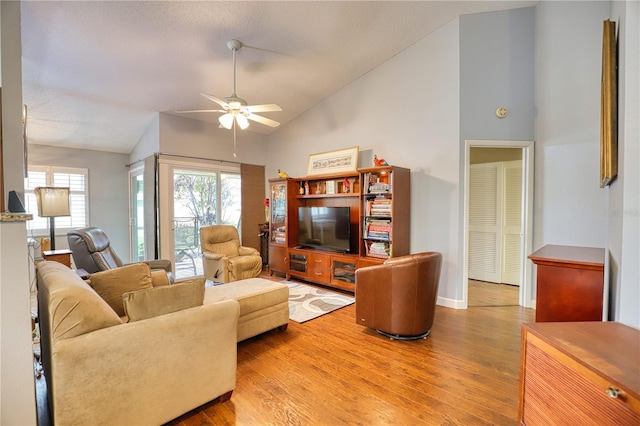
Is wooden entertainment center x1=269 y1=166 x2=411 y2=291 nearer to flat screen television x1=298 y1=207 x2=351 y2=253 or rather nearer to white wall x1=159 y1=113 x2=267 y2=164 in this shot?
flat screen television x1=298 y1=207 x2=351 y2=253

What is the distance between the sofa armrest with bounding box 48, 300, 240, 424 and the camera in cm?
129

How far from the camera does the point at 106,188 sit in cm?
574

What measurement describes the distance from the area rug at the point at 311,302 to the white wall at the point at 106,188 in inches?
159

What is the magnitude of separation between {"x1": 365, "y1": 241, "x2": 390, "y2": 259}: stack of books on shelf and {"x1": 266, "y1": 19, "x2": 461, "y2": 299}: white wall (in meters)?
0.40

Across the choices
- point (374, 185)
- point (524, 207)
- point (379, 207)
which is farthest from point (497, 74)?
point (379, 207)

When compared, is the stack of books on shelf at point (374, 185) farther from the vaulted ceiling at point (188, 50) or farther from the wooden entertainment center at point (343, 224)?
the vaulted ceiling at point (188, 50)

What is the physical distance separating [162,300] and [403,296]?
1928mm

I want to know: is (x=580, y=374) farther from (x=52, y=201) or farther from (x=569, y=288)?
(x=52, y=201)

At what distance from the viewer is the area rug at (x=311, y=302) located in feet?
10.8

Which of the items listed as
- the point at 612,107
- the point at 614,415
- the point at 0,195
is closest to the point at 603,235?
the point at 612,107

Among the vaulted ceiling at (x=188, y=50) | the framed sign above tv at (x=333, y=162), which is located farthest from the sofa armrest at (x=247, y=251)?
the vaulted ceiling at (x=188, y=50)

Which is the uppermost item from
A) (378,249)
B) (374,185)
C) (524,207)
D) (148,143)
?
(148,143)

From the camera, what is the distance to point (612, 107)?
1526 millimetres

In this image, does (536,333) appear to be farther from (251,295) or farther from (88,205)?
(88,205)
